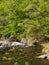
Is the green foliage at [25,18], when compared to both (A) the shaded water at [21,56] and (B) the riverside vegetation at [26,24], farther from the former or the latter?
(A) the shaded water at [21,56]

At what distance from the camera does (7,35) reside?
117ft

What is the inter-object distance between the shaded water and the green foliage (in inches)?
148

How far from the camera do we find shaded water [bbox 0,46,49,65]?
2169 cm

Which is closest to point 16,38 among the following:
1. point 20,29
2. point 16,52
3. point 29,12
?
point 20,29

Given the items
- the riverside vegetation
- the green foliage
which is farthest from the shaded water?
the green foliage

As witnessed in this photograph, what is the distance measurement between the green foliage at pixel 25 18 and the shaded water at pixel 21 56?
3752 millimetres

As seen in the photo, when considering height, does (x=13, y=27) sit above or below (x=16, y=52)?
above

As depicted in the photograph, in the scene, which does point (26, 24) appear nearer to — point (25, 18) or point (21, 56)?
point (25, 18)

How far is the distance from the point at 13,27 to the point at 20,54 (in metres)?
10.4

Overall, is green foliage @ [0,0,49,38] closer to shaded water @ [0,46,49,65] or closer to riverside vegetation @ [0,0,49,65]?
riverside vegetation @ [0,0,49,65]

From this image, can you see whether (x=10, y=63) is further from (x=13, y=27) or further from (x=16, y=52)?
(x=13, y=27)

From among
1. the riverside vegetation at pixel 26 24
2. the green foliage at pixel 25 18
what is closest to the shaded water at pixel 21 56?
the riverside vegetation at pixel 26 24

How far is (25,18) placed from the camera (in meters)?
34.1

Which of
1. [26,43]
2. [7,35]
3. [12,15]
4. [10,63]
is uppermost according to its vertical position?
[12,15]
